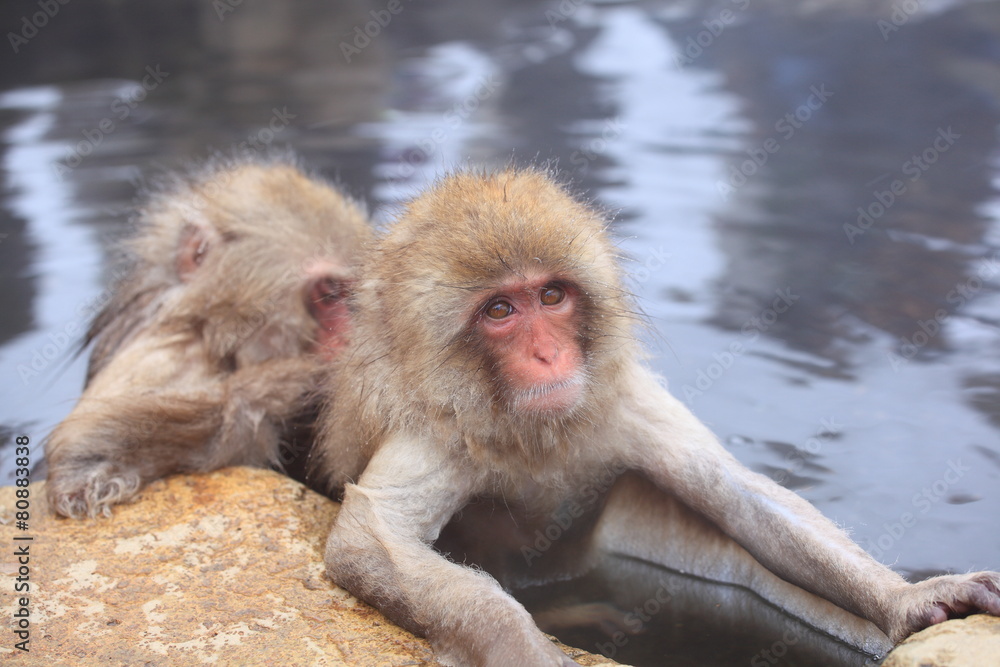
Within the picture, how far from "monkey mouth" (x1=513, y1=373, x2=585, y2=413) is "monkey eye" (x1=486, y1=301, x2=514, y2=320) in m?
0.29

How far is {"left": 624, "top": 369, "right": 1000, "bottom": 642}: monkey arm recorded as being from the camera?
11.5ft

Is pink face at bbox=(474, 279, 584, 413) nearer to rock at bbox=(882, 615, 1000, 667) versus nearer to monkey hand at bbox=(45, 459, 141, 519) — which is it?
rock at bbox=(882, 615, 1000, 667)

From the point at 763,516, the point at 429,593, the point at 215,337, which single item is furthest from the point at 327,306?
the point at 763,516

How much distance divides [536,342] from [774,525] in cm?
119

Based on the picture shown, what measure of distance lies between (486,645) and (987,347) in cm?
413

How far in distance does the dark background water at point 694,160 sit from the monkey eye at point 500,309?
3.03 feet

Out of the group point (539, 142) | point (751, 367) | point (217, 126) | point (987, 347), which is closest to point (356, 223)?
→ point (751, 367)

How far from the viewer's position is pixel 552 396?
367 cm

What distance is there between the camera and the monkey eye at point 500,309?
377 centimetres

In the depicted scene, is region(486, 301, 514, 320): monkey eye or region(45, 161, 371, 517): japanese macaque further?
region(45, 161, 371, 517): japanese macaque

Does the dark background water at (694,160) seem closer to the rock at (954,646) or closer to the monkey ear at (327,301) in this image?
the monkey ear at (327,301)

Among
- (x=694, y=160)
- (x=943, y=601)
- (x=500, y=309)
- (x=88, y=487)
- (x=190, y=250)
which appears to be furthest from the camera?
(x=694, y=160)

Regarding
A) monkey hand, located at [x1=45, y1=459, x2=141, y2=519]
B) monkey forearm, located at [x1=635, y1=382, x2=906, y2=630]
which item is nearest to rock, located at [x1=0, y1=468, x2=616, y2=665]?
monkey hand, located at [x1=45, y1=459, x2=141, y2=519]

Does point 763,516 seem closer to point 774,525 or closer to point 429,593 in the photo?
point 774,525
